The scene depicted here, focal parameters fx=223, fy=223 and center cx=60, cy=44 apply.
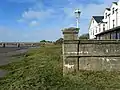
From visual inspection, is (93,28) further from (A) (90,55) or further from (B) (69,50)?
(B) (69,50)

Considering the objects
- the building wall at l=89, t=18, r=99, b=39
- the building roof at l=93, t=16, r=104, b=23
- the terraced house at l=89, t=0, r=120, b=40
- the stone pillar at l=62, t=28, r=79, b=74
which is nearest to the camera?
the stone pillar at l=62, t=28, r=79, b=74

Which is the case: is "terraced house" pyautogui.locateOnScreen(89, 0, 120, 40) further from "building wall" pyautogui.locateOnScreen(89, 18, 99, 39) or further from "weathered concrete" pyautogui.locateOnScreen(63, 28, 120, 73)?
"weathered concrete" pyautogui.locateOnScreen(63, 28, 120, 73)

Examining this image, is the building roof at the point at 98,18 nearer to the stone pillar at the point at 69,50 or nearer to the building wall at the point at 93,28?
the building wall at the point at 93,28

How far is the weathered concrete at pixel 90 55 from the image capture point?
11656 millimetres

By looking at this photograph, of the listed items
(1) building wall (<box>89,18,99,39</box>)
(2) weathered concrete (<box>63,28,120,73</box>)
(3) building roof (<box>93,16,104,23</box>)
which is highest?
(3) building roof (<box>93,16,104,23</box>)

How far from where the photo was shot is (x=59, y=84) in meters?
9.56

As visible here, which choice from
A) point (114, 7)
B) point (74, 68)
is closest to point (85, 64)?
point (74, 68)

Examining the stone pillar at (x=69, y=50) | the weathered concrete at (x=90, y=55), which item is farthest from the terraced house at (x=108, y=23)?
the stone pillar at (x=69, y=50)

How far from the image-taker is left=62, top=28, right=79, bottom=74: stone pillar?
457 inches

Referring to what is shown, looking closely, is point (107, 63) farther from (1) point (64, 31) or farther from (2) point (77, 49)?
(1) point (64, 31)

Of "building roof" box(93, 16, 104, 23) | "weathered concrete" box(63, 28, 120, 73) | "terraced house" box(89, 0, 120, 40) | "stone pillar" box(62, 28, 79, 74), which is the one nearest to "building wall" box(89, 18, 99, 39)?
"terraced house" box(89, 0, 120, 40)

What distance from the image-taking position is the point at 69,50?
11.7 metres

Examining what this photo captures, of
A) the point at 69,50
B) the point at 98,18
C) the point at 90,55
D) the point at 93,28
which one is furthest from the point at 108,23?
the point at 69,50

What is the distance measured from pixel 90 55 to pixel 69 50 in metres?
1.13
